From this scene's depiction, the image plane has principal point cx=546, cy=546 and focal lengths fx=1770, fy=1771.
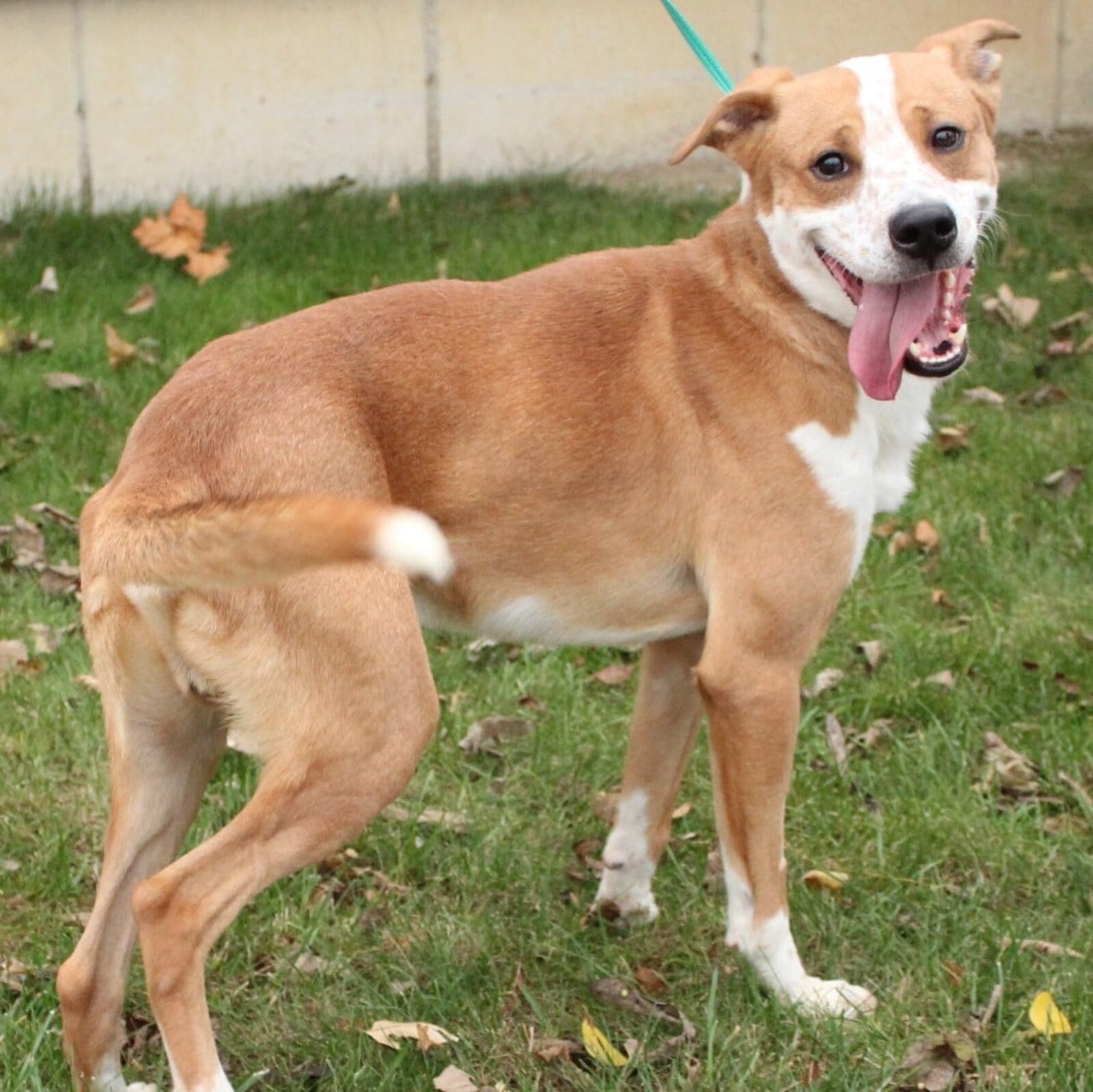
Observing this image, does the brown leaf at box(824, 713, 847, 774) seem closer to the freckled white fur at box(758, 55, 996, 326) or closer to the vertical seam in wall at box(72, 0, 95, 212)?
the freckled white fur at box(758, 55, 996, 326)

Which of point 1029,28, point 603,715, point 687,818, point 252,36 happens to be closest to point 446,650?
point 603,715

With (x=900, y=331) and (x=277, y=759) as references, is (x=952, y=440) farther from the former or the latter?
(x=277, y=759)

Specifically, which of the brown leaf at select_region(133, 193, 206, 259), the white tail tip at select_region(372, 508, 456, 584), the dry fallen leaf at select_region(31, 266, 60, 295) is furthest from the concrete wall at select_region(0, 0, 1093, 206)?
the white tail tip at select_region(372, 508, 456, 584)

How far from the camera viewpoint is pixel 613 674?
5016mm

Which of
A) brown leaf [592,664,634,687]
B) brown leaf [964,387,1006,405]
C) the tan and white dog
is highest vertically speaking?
the tan and white dog

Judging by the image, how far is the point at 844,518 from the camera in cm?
359

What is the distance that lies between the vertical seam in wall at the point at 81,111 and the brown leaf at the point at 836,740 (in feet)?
16.4

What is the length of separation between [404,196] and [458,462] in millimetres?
5357

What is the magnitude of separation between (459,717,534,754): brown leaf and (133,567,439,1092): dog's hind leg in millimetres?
1437

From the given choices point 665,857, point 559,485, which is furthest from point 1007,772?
point 559,485

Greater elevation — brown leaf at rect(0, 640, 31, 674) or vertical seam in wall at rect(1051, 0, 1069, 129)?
vertical seam in wall at rect(1051, 0, 1069, 129)

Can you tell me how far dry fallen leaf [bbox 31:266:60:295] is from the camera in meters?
7.34

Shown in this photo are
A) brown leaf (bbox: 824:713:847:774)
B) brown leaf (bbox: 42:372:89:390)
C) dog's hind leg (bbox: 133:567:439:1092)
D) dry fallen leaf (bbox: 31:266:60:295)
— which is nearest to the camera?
dog's hind leg (bbox: 133:567:439:1092)

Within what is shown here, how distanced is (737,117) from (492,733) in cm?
177
